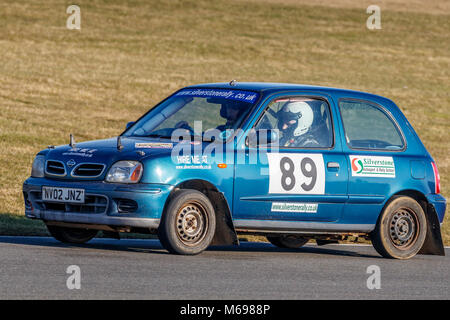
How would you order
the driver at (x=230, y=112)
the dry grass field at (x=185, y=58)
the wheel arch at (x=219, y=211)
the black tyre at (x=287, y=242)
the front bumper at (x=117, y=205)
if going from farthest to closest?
1. the dry grass field at (x=185, y=58)
2. the black tyre at (x=287, y=242)
3. the driver at (x=230, y=112)
4. the wheel arch at (x=219, y=211)
5. the front bumper at (x=117, y=205)

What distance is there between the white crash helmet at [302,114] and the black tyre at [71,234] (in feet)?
7.73

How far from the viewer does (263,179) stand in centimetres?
988

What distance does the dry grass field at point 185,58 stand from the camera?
85.8 feet

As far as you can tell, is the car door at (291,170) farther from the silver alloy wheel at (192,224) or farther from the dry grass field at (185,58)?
the dry grass field at (185,58)

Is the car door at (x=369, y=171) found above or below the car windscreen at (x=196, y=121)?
below

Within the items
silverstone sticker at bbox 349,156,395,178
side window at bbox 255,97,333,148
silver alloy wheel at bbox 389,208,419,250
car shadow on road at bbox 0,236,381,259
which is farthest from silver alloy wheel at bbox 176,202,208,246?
silver alloy wheel at bbox 389,208,419,250

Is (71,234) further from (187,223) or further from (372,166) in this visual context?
(372,166)

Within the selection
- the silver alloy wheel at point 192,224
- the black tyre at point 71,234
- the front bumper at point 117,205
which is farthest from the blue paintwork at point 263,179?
the black tyre at point 71,234

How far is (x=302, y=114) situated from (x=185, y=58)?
90.8 ft

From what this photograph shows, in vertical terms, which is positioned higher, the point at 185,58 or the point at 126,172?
the point at 185,58

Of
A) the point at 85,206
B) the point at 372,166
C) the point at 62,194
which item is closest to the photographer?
the point at 85,206

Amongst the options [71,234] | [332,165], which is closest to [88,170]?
[71,234]

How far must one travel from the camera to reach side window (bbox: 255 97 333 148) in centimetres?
1024
